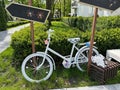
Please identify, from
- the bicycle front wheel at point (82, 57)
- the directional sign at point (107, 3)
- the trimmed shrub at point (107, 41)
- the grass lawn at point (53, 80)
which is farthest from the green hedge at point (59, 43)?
the directional sign at point (107, 3)

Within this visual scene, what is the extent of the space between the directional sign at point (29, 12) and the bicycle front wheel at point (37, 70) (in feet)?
2.72

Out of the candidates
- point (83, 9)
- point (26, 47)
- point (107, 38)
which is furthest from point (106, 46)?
point (83, 9)

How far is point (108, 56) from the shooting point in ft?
19.7

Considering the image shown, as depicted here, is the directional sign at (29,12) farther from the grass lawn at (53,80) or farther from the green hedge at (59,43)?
the grass lawn at (53,80)

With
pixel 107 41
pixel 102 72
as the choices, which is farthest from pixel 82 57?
pixel 107 41

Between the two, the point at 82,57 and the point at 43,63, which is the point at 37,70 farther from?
the point at 82,57

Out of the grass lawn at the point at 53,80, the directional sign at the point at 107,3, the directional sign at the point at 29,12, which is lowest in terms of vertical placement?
the grass lawn at the point at 53,80

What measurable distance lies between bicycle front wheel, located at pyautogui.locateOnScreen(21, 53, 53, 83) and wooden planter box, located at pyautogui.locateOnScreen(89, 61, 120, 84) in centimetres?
98

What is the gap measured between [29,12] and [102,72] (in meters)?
2.05

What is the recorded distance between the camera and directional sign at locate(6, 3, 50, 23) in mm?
4816

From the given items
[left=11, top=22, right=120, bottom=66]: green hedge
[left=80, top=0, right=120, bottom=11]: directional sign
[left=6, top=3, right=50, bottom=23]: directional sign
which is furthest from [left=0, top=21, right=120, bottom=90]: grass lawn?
[left=80, top=0, right=120, bottom=11]: directional sign

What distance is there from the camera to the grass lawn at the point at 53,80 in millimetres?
4973

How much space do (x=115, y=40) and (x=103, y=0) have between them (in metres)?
1.75

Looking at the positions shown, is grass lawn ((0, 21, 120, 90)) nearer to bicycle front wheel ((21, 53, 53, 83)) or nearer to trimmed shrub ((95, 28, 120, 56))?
bicycle front wheel ((21, 53, 53, 83))
